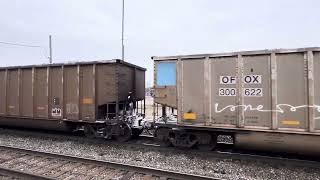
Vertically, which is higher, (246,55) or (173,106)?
(246,55)

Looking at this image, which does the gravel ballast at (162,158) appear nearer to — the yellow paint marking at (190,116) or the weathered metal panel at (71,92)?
the weathered metal panel at (71,92)

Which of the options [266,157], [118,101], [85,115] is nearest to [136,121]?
[118,101]

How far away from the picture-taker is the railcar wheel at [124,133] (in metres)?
10.6

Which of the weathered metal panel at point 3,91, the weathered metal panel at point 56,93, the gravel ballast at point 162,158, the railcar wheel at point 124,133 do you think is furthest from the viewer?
the weathered metal panel at point 3,91

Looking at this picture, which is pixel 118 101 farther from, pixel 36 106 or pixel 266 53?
pixel 266 53

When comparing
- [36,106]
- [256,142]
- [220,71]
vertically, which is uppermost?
[220,71]

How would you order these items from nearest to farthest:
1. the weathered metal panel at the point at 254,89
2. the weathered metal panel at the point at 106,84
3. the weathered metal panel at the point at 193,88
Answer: the weathered metal panel at the point at 254,89
the weathered metal panel at the point at 193,88
the weathered metal panel at the point at 106,84

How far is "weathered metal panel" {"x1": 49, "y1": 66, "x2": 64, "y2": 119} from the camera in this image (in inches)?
456

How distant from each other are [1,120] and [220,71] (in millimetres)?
11449

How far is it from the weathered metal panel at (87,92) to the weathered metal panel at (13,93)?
404cm

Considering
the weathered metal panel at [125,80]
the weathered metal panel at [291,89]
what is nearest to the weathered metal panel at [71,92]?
the weathered metal panel at [125,80]

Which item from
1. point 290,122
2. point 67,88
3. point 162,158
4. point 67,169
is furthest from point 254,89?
point 67,88

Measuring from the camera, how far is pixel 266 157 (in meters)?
7.99

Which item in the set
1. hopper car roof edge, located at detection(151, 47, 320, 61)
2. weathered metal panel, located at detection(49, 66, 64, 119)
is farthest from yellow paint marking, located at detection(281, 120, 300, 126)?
weathered metal panel, located at detection(49, 66, 64, 119)
